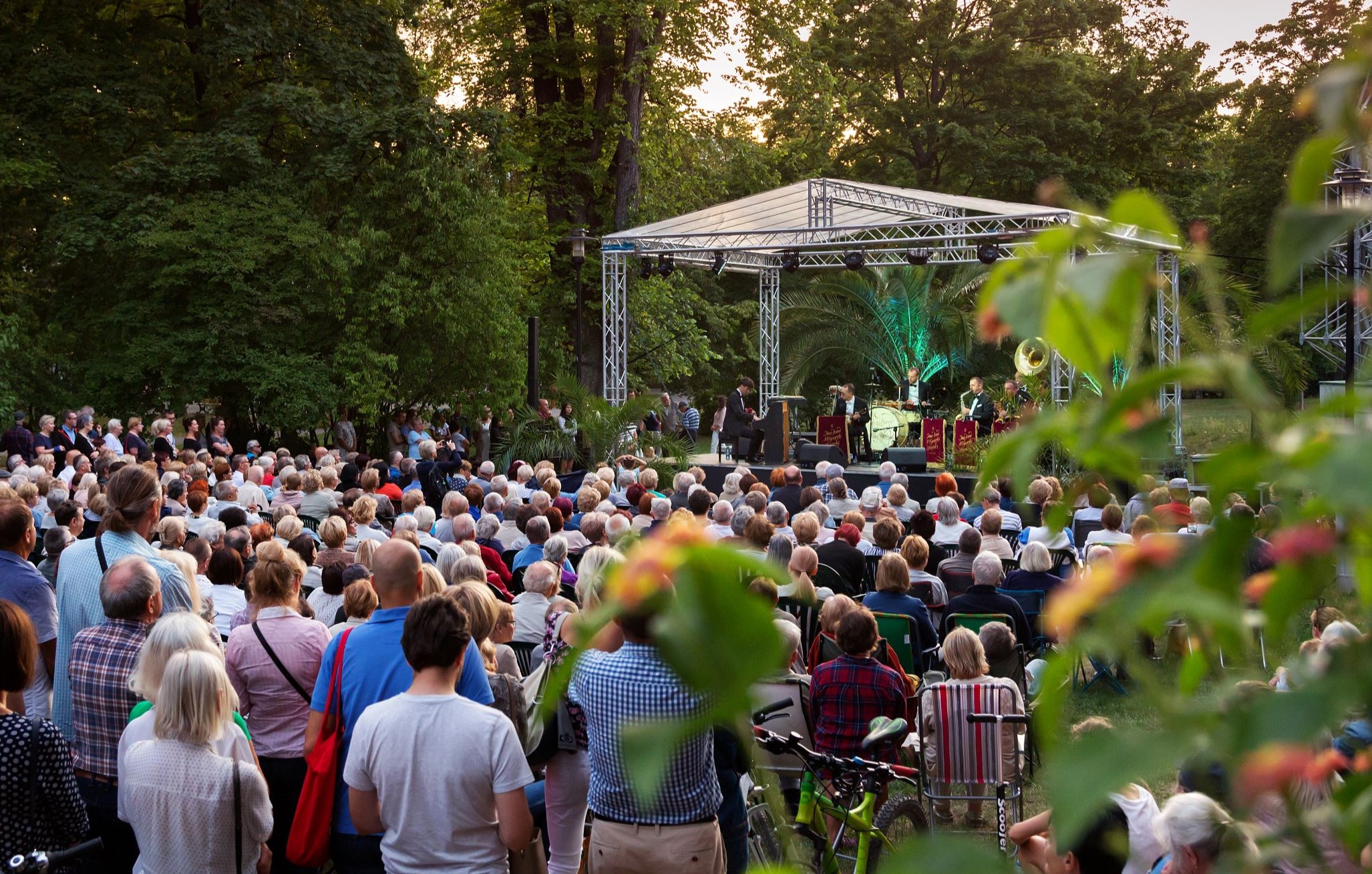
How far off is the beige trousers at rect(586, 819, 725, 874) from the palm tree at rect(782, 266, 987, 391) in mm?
24794

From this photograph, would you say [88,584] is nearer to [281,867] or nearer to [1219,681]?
[281,867]

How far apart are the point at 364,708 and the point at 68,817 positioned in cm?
87

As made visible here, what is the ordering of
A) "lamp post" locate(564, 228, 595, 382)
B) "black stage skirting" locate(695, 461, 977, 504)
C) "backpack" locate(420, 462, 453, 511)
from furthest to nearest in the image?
"lamp post" locate(564, 228, 595, 382), "black stage skirting" locate(695, 461, 977, 504), "backpack" locate(420, 462, 453, 511)

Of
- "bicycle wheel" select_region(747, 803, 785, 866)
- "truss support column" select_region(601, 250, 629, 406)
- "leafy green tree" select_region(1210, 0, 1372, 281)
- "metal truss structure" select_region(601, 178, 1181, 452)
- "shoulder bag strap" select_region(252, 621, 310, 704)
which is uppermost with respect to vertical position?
"leafy green tree" select_region(1210, 0, 1372, 281)

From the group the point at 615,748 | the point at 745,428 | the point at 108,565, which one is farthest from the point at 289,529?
the point at 745,428

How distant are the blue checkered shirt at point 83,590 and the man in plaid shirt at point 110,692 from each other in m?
0.42

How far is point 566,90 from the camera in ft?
85.1

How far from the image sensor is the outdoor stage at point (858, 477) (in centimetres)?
1647

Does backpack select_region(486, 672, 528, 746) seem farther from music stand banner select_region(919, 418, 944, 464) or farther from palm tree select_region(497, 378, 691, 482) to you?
music stand banner select_region(919, 418, 944, 464)

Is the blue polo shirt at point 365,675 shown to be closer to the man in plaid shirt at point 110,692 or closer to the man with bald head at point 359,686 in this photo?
the man with bald head at point 359,686

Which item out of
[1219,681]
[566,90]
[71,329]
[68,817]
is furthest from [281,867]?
[566,90]

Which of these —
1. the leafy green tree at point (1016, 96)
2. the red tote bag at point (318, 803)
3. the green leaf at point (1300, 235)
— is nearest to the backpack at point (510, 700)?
the red tote bag at point (318, 803)

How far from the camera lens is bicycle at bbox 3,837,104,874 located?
341 cm

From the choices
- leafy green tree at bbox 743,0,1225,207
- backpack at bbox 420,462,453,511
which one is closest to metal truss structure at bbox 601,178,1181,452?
backpack at bbox 420,462,453,511
